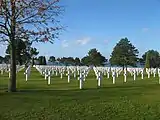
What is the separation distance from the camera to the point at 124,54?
82.1m

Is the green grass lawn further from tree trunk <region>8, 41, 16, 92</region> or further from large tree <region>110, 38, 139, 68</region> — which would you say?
large tree <region>110, 38, 139, 68</region>

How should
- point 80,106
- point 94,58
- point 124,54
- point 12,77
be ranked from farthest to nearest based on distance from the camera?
point 94,58, point 124,54, point 12,77, point 80,106

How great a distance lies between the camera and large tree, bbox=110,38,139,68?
81000 mm

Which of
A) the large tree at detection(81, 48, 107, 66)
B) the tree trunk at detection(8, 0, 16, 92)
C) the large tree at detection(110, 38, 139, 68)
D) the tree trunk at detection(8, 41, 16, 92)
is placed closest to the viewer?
the tree trunk at detection(8, 0, 16, 92)

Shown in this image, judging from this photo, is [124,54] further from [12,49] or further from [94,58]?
[12,49]

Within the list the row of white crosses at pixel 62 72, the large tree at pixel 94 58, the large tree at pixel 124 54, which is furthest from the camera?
the large tree at pixel 94 58

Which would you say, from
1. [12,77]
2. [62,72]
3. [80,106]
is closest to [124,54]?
[62,72]

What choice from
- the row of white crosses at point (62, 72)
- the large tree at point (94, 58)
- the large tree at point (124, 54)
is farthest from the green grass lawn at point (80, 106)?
the large tree at point (94, 58)

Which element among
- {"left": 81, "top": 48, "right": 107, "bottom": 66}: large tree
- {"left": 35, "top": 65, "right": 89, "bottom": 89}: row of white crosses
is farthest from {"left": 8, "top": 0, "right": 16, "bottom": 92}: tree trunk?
{"left": 81, "top": 48, "right": 107, "bottom": 66}: large tree

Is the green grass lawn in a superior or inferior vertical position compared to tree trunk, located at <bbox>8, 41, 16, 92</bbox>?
inferior

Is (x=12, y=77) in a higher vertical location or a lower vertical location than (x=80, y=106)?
higher

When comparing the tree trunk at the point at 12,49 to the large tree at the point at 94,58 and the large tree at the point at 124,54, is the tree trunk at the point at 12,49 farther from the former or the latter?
the large tree at the point at 94,58

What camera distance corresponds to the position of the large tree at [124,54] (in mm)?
81000

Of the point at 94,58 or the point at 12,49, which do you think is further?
the point at 94,58
